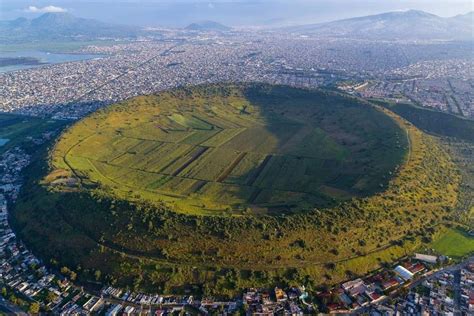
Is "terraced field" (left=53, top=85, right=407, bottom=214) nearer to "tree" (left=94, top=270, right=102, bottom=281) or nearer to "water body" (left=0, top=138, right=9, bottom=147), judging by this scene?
"tree" (left=94, top=270, right=102, bottom=281)

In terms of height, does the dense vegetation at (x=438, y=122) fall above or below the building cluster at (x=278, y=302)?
above

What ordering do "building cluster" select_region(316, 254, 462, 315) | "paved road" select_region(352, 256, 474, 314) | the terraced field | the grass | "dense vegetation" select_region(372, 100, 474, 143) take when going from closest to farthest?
"paved road" select_region(352, 256, 474, 314) < "building cluster" select_region(316, 254, 462, 315) < the grass < the terraced field < "dense vegetation" select_region(372, 100, 474, 143)

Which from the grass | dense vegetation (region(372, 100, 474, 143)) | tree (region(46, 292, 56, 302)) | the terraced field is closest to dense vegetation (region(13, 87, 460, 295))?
the grass

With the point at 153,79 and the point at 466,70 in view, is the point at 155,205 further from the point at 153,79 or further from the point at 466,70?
the point at 466,70

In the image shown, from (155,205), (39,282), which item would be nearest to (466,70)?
(155,205)

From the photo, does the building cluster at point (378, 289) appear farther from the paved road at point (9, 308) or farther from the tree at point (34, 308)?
the paved road at point (9, 308)

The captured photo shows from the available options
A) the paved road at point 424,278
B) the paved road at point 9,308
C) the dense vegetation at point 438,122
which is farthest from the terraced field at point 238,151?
the paved road at point 9,308
